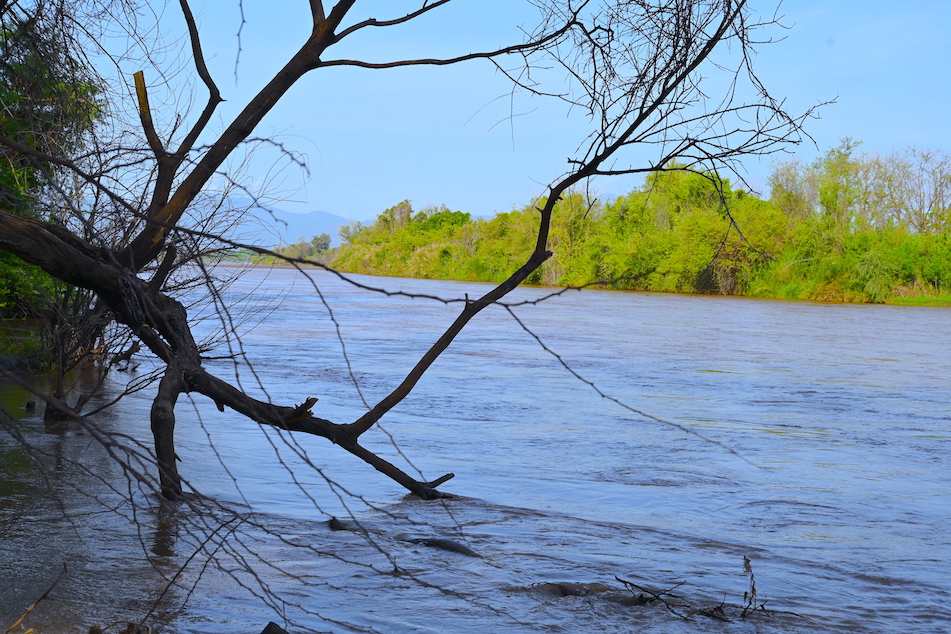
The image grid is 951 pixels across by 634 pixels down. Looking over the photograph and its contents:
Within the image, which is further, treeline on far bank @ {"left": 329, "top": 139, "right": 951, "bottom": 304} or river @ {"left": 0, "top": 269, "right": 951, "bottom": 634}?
treeline on far bank @ {"left": 329, "top": 139, "right": 951, "bottom": 304}

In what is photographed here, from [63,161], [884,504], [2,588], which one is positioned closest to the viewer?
[63,161]

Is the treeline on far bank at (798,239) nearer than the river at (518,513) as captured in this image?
No

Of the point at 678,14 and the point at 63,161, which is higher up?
the point at 678,14

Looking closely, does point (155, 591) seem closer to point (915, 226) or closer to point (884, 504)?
point (884, 504)

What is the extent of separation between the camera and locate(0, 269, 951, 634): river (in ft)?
14.4

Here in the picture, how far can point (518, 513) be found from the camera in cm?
664

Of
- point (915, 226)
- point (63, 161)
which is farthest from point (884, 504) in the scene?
point (915, 226)

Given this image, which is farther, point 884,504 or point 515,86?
point 884,504

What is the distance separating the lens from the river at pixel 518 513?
4.40 metres

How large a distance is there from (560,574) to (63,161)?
13.0 feet

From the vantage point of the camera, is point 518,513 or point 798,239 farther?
point 798,239

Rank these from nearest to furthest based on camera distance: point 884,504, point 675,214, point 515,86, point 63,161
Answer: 1. point 63,161
2. point 515,86
3. point 884,504
4. point 675,214

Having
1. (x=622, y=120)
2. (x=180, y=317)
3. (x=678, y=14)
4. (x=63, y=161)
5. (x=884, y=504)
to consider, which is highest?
(x=678, y=14)

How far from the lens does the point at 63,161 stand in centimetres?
185
